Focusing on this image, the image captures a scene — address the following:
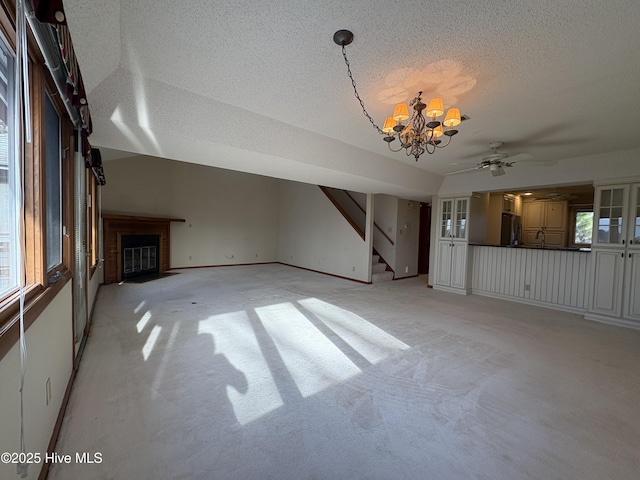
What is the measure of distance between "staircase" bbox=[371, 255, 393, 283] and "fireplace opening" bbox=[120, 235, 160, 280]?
573cm

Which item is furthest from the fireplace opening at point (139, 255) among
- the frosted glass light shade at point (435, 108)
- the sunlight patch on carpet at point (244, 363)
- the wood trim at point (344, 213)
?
the frosted glass light shade at point (435, 108)

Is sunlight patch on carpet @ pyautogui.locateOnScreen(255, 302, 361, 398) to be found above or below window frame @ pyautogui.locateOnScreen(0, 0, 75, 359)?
below

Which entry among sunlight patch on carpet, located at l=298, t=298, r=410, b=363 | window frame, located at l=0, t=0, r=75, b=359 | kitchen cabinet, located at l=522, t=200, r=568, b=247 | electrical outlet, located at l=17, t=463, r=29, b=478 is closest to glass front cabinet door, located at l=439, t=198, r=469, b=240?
sunlight patch on carpet, located at l=298, t=298, r=410, b=363

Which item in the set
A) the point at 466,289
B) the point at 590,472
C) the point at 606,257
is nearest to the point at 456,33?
the point at 590,472

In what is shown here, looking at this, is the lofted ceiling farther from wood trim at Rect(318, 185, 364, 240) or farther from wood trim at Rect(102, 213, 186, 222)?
wood trim at Rect(102, 213, 186, 222)

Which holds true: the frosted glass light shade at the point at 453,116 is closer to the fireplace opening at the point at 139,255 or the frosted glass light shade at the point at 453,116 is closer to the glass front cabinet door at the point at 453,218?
the glass front cabinet door at the point at 453,218

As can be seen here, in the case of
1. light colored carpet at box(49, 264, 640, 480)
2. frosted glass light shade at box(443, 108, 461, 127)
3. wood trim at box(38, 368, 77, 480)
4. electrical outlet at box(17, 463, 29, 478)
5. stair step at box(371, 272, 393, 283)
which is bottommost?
light colored carpet at box(49, 264, 640, 480)

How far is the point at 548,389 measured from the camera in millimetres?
2225

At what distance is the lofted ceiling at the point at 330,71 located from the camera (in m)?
1.58

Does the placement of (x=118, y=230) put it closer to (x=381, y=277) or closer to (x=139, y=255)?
(x=139, y=255)

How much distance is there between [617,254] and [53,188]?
6942mm

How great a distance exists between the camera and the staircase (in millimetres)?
6590

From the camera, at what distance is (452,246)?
5945 millimetres

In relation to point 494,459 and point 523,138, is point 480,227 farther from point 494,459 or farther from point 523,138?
point 494,459
